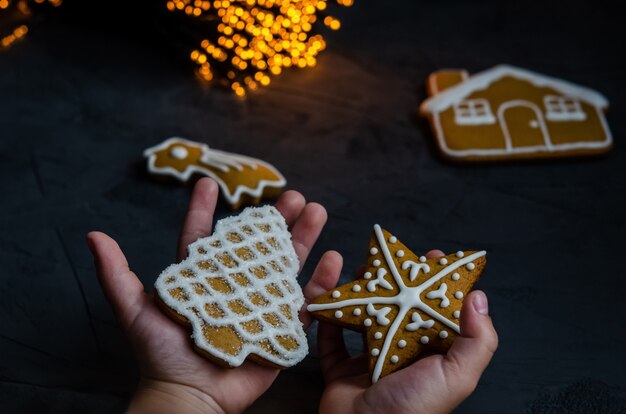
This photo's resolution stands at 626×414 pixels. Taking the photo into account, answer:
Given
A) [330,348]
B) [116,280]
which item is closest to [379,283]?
[330,348]

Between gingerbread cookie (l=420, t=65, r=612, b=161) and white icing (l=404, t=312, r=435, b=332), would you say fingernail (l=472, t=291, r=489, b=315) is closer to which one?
white icing (l=404, t=312, r=435, b=332)

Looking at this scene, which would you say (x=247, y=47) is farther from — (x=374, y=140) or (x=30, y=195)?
(x=30, y=195)

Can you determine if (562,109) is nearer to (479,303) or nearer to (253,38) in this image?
(253,38)

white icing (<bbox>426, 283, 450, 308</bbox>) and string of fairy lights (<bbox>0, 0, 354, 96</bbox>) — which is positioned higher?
string of fairy lights (<bbox>0, 0, 354, 96</bbox>)

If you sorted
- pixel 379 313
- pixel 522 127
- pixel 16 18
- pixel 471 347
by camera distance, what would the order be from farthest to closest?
pixel 16 18 < pixel 522 127 < pixel 379 313 < pixel 471 347

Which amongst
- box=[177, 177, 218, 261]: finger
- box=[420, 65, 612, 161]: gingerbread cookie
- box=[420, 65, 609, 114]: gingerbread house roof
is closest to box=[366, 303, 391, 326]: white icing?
box=[177, 177, 218, 261]: finger

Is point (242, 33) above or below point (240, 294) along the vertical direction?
above

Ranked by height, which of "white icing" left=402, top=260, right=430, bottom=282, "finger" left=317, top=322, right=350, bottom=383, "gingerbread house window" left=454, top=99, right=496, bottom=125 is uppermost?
"white icing" left=402, top=260, right=430, bottom=282
